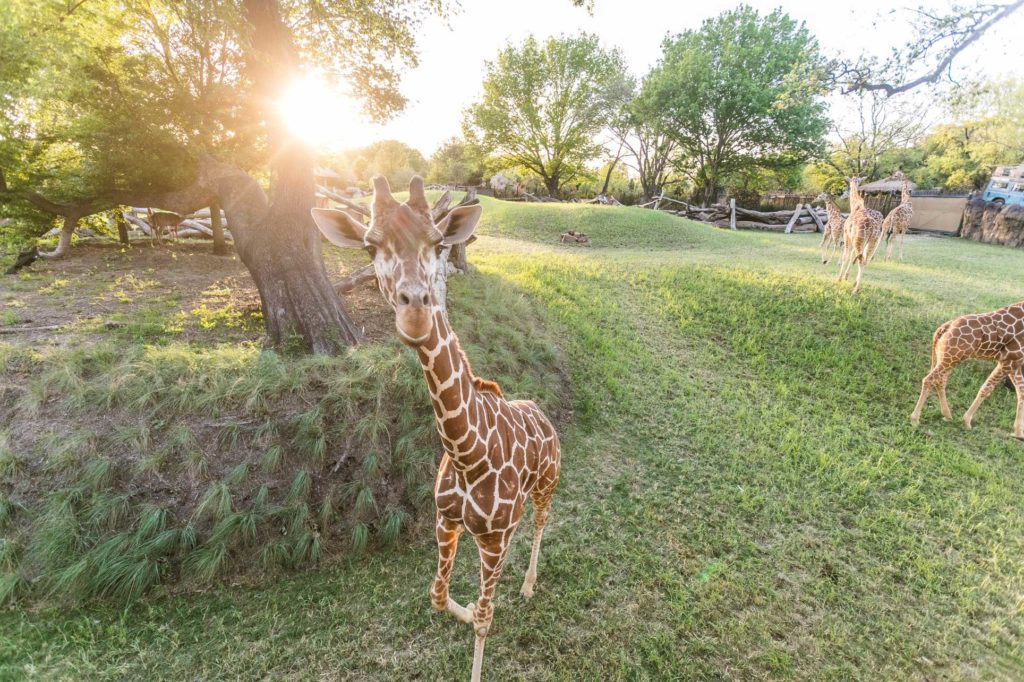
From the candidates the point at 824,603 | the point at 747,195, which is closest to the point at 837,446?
the point at 824,603

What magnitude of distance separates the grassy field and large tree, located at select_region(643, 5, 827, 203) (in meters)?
25.0

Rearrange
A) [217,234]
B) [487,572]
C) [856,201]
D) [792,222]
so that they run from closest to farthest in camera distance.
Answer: [487,572] < [217,234] < [856,201] < [792,222]

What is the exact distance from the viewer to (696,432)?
20.2ft

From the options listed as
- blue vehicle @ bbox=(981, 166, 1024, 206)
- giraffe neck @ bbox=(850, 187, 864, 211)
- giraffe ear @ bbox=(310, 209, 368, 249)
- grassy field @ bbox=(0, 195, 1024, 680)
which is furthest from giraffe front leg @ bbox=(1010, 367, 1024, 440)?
blue vehicle @ bbox=(981, 166, 1024, 206)

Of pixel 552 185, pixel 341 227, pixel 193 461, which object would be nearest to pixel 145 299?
pixel 193 461

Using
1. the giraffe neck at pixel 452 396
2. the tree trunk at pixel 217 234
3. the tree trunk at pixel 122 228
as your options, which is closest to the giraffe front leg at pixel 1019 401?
the giraffe neck at pixel 452 396

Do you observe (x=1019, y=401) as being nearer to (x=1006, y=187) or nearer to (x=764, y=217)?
(x=764, y=217)

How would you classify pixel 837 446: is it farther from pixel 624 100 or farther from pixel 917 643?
pixel 624 100

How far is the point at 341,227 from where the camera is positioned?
6.79 ft

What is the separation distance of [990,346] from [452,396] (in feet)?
25.6

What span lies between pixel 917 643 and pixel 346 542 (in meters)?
4.98

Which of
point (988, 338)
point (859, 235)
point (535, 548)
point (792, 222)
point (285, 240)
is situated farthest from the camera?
point (792, 222)

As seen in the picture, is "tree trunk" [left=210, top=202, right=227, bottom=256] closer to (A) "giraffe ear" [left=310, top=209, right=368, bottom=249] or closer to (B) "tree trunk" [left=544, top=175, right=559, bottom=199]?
(A) "giraffe ear" [left=310, top=209, right=368, bottom=249]

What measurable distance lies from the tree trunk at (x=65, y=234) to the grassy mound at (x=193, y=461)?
4.79 metres
